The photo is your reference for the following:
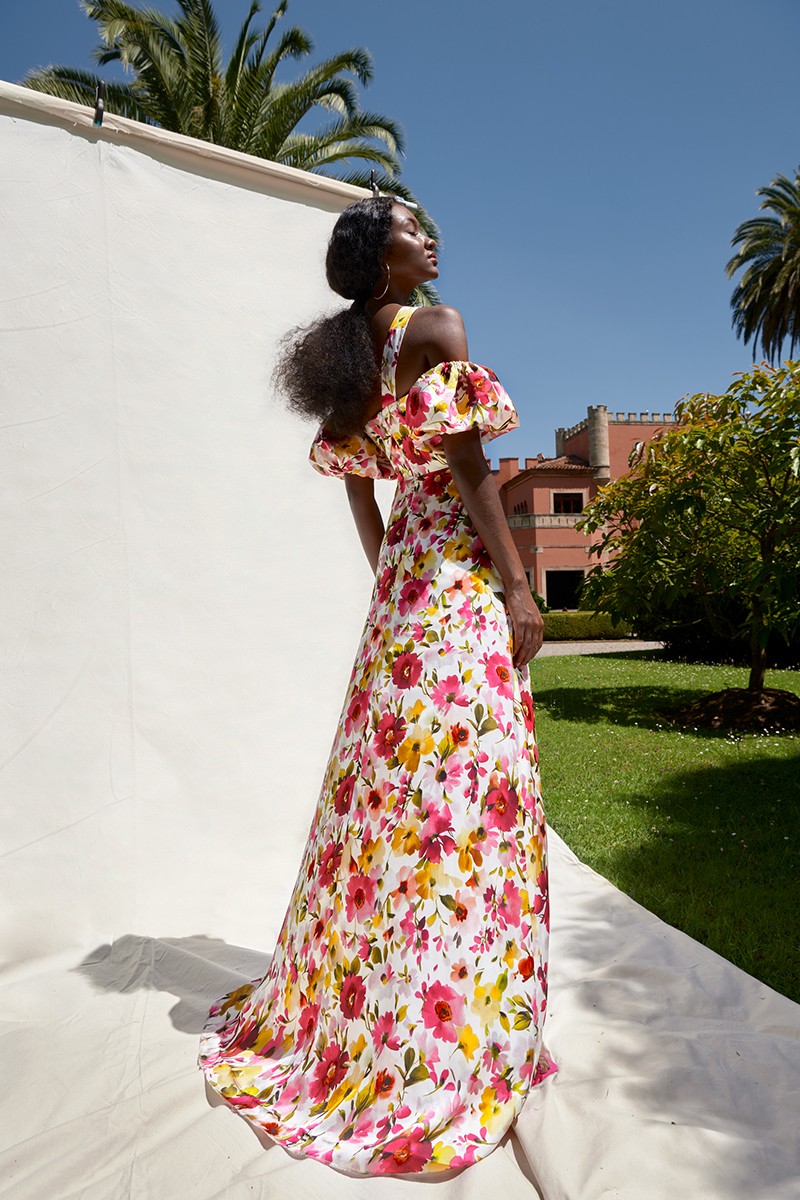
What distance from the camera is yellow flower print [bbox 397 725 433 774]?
63.6 inches

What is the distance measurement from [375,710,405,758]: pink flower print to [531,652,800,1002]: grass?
1445 millimetres

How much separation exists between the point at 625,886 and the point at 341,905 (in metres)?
1.90

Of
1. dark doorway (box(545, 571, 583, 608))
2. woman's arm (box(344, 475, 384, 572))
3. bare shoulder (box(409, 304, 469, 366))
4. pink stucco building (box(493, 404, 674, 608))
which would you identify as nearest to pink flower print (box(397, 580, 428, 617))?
woman's arm (box(344, 475, 384, 572))

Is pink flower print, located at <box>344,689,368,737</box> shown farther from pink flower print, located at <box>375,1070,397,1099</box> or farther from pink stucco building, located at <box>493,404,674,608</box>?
pink stucco building, located at <box>493,404,674,608</box>

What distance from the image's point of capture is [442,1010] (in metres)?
1.50

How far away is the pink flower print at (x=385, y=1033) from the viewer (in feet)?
4.95

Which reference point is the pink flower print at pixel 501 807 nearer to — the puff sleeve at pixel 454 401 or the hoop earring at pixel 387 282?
the puff sleeve at pixel 454 401

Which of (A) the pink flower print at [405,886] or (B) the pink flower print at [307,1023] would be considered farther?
(B) the pink flower print at [307,1023]

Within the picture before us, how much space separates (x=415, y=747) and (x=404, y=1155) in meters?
0.72

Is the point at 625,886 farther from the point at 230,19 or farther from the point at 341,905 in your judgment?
the point at 230,19

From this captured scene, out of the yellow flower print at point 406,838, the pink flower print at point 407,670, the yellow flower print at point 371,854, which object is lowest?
the yellow flower print at point 371,854

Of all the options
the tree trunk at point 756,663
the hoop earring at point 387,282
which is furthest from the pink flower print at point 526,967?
the tree trunk at point 756,663

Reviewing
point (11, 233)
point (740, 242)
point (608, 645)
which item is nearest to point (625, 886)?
point (11, 233)

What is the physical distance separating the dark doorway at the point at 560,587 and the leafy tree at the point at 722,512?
2424 centimetres
